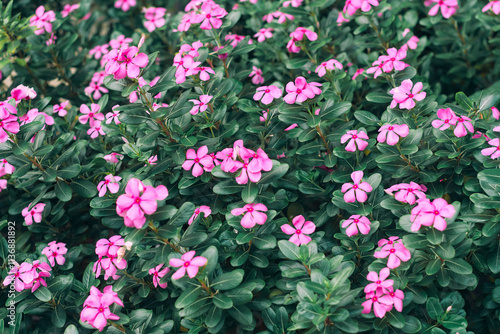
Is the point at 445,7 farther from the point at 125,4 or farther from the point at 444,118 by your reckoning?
the point at 125,4

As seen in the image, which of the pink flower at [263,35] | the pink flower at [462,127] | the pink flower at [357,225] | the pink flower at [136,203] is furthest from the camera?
the pink flower at [263,35]

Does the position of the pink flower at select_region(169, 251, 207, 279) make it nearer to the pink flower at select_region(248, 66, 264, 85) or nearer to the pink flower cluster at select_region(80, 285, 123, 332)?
the pink flower cluster at select_region(80, 285, 123, 332)

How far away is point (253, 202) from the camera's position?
223 centimetres

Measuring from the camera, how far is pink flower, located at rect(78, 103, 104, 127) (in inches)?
113

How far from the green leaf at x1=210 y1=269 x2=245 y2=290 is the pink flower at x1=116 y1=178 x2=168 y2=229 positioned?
1.34 ft

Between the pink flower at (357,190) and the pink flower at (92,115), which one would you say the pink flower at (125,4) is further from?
the pink flower at (357,190)

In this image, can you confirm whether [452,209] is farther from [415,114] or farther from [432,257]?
[415,114]

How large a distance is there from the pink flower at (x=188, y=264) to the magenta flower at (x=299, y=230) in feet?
1.68

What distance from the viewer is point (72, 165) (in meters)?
2.54

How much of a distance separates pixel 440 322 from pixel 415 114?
3.42 ft

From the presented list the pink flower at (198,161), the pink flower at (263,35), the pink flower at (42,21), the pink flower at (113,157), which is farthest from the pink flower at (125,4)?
the pink flower at (198,161)

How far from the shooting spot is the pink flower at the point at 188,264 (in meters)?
1.82

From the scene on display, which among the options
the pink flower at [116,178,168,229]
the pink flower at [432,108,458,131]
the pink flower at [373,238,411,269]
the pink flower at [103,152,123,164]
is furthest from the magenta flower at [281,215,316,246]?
the pink flower at [103,152,123,164]

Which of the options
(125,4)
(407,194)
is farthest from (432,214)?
(125,4)
